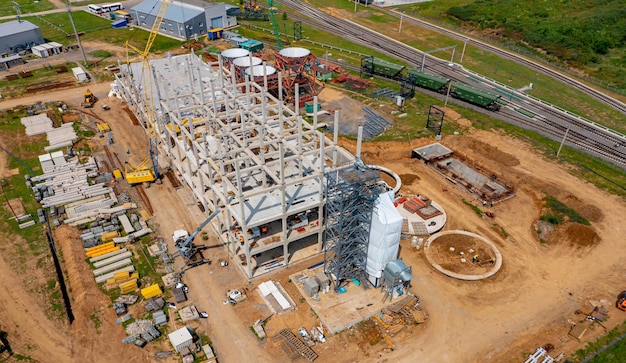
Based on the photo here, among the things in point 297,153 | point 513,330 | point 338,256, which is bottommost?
point 513,330

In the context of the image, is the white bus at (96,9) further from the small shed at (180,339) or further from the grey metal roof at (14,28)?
the small shed at (180,339)

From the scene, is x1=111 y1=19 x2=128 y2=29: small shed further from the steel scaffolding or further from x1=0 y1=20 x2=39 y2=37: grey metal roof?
the steel scaffolding

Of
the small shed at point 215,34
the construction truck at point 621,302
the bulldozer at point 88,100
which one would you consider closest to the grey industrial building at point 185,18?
the small shed at point 215,34

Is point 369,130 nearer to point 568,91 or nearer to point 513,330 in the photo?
point 513,330

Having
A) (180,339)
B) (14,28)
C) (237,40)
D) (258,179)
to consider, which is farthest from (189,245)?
(14,28)

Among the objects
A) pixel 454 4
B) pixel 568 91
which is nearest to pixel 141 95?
pixel 568 91
